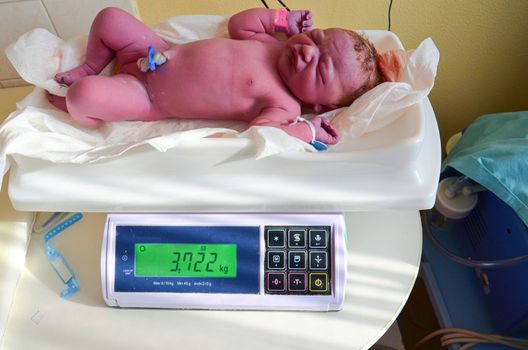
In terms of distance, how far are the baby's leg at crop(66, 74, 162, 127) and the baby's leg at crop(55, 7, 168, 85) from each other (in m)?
0.05

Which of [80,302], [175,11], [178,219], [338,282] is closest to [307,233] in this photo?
[338,282]

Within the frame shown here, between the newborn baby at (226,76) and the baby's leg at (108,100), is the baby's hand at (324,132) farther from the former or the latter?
the baby's leg at (108,100)

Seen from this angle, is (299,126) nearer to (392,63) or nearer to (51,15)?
(392,63)

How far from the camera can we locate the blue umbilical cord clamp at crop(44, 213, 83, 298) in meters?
0.74

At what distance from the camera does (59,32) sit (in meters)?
1.06

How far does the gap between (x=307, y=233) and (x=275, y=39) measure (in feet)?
1.27

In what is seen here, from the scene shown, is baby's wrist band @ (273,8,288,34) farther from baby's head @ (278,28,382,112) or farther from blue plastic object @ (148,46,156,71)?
blue plastic object @ (148,46,156,71)

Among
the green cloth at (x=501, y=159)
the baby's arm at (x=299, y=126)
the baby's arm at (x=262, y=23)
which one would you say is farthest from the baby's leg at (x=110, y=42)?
the green cloth at (x=501, y=159)

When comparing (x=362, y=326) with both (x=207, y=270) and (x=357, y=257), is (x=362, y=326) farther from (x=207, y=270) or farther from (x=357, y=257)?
(x=207, y=270)

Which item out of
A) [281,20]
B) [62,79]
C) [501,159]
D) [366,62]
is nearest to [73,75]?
[62,79]

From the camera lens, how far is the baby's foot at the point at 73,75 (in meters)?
0.83

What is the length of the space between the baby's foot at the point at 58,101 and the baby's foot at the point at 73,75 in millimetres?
25

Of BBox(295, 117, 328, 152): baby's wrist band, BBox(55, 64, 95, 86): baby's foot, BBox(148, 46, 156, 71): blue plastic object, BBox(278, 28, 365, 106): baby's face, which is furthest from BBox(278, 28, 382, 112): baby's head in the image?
BBox(55, 64, 95, 86): baby's foot

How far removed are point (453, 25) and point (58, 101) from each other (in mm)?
828
